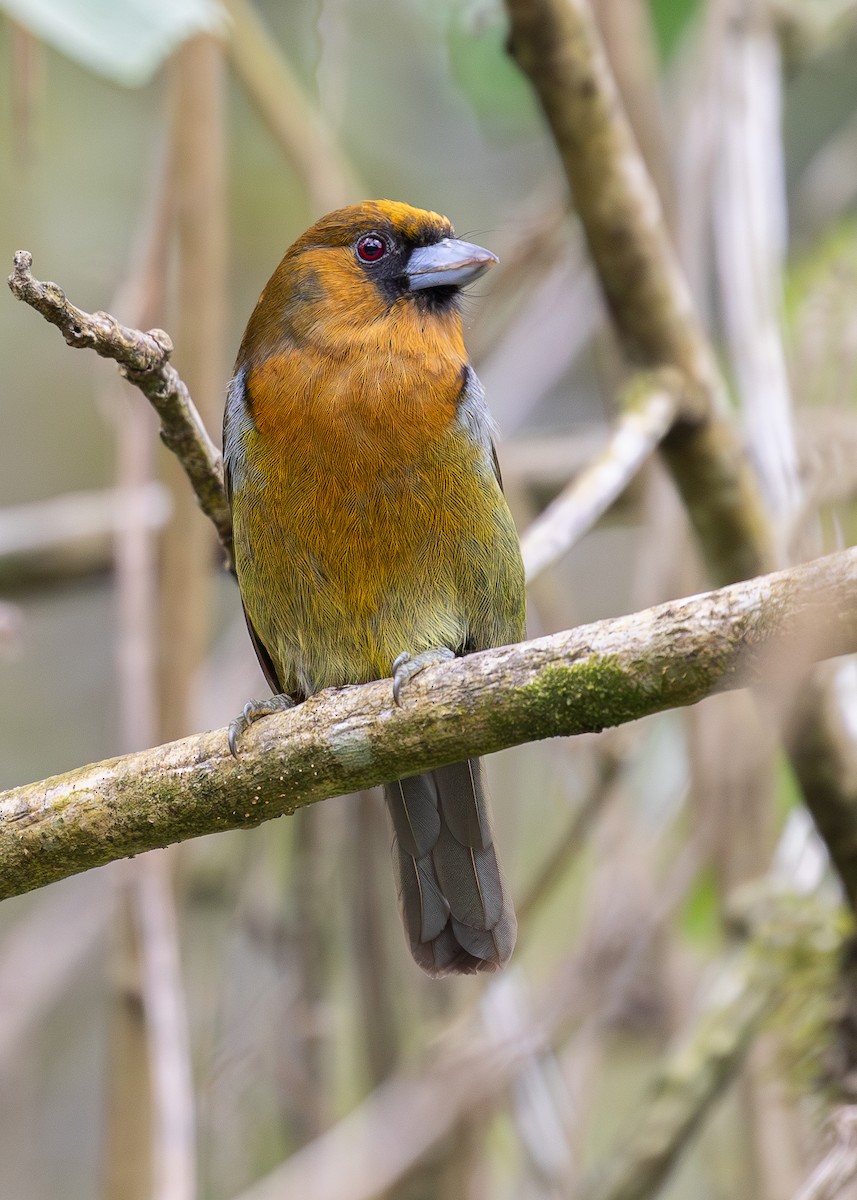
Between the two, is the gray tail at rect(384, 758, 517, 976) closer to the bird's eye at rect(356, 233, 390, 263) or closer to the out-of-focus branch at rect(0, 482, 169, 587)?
the bird's eye at rect(356, 233, 390, 263)

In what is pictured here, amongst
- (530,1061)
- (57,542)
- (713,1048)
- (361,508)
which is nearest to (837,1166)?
(713,1048)

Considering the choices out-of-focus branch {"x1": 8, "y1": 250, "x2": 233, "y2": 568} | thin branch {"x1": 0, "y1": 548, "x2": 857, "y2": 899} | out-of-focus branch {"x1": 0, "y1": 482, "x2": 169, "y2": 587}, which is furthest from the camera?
out-of-focus branch {"x1": 0, "y1": 482, "x2": 169, "y2": 587}

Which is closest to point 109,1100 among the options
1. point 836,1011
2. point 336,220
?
point 836,1011

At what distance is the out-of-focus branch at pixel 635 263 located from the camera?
2463mm

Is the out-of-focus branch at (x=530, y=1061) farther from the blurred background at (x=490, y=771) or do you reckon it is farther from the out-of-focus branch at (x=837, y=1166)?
the out-of-focus branch at (x=837, y=1166)

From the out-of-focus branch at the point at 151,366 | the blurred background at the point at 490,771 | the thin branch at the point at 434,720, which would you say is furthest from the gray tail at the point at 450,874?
the thin branch at the point at 434,720

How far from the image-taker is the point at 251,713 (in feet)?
7.32

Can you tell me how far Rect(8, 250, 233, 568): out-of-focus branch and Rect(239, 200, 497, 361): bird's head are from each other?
0.33 m

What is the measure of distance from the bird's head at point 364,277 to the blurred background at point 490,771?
315mm

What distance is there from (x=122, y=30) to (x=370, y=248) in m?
0.64

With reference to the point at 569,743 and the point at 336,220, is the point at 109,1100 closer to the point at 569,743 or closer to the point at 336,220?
the point at 569,743

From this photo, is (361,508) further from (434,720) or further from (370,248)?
(434,720)

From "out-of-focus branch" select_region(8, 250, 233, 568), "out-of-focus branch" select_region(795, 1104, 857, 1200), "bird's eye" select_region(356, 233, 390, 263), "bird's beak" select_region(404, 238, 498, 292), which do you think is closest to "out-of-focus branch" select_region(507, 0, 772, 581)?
"bird's beak" select_region(404, 238, 498, 292)

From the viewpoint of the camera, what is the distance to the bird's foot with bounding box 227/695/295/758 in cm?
183
